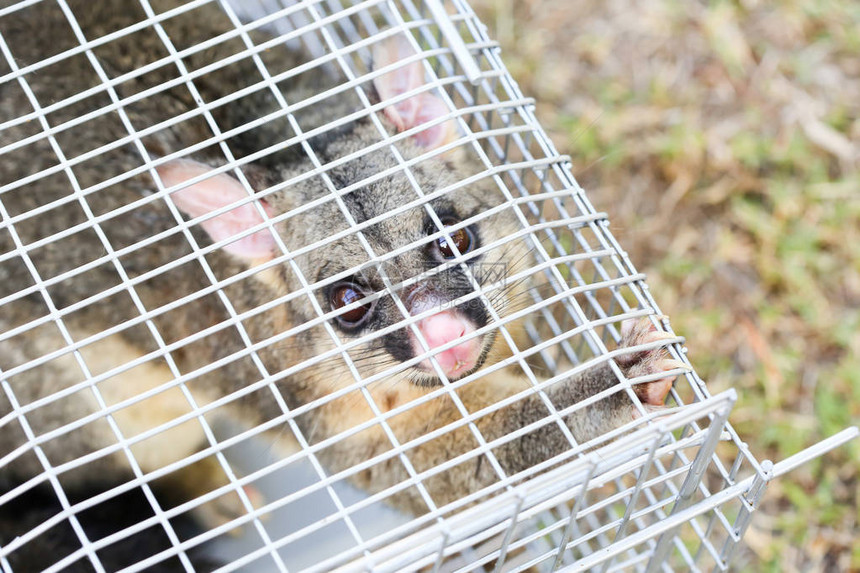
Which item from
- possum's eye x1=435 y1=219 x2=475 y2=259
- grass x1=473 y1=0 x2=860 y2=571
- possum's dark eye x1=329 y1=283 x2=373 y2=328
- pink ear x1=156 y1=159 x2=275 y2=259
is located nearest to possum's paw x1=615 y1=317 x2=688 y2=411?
possum's eye x1=435 y1=219 x2=475 y2=259

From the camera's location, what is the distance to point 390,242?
6.70 ft

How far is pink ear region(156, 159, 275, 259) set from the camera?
1.82 meters

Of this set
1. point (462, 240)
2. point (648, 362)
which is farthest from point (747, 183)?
point (648, 362)

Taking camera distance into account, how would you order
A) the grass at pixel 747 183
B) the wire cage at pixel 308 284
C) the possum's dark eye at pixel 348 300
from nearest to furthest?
the wire cage at pixel 308 284 < the possum's dark eye at pixel 348 300 < the grass at pixel 747 183

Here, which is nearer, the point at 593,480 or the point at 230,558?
the point at 593,480

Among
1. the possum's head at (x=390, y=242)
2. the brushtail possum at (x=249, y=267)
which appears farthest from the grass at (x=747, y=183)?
the brushtail possum at (x=249, y=267)

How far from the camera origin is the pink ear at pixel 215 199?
1.82 m

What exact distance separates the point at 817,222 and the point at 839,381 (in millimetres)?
574

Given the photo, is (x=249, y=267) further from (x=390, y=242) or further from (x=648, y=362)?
(x=648, y=362)

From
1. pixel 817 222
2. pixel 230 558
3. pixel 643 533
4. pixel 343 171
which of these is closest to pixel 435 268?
pixel 343 171

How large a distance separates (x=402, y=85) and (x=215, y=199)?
49cm

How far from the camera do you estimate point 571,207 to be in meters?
2.81

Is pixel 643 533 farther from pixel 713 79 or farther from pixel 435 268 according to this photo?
pixel 713 79

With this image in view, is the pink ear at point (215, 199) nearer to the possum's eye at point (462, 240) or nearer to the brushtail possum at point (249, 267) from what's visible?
the brushtail possum at point (249, 267)
